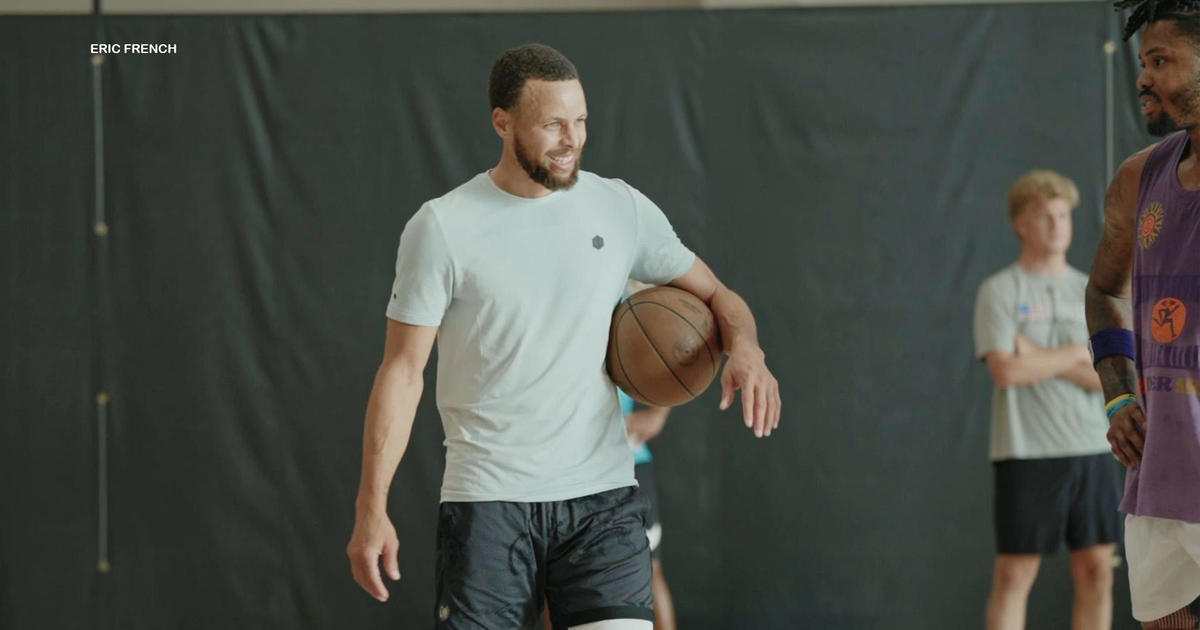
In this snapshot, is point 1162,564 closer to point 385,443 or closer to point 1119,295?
point 1119,295

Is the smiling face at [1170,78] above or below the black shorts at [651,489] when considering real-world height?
above

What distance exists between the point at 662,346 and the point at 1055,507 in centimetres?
229

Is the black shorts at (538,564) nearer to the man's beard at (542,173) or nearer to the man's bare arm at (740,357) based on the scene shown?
the man's bare arm at (740,357)

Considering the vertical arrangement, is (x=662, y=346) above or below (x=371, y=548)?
above

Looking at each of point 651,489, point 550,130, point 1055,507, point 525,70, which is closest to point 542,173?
point 550,130

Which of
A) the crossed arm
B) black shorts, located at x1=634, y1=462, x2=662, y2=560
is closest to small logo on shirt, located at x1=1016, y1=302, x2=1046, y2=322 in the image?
the crossed arm

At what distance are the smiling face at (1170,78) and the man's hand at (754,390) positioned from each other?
0.97 metres

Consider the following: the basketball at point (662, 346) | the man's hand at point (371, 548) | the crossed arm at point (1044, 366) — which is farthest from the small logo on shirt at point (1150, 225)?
the crossed arm at point (1044, 366)

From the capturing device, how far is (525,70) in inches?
117

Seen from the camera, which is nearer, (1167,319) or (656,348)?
(1167,319)

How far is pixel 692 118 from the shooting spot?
541 cm

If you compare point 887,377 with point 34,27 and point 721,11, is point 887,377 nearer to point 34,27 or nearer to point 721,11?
point 721,11

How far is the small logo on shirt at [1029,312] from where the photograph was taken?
479cm

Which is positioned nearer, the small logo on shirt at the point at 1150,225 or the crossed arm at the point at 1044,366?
the small logo on shirt at the point at 1150,225
